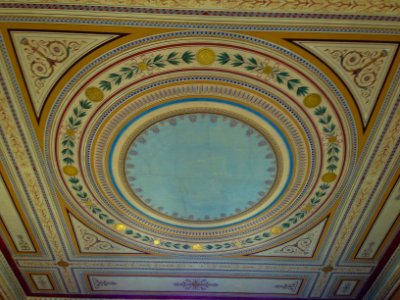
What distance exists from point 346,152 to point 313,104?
2.48 ft

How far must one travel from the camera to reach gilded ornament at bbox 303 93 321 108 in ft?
11.5

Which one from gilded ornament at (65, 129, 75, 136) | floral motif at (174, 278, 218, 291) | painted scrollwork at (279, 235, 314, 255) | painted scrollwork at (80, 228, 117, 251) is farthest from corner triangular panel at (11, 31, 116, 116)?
floral motif at (174, 278, 218, 291)

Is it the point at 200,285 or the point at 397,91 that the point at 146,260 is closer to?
the point at 200,285

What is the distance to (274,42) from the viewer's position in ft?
10.4

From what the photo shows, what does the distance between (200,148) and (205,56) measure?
1.06 m

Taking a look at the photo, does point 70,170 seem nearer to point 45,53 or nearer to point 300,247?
point 45,53

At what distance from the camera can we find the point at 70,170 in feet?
13.7

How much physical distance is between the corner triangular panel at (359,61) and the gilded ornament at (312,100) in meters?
0.28

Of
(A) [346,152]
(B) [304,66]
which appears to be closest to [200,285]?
(A) [346,152]

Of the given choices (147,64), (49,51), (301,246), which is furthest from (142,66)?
(301,246)

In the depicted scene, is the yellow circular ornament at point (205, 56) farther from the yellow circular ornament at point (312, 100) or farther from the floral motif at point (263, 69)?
the yellow circular ornament at point (312, 100)

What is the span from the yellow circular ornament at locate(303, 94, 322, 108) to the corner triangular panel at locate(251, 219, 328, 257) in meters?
2.01

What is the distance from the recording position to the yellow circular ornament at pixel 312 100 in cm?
352

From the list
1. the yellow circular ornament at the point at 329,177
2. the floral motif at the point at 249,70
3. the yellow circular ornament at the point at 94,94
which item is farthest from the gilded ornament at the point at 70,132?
the yellow circular ornament at the point at 329,177
